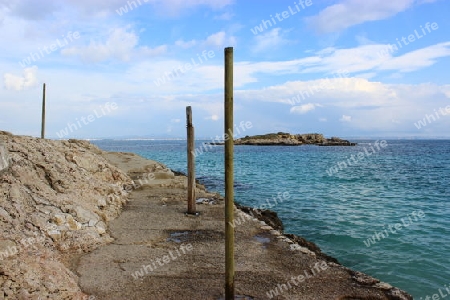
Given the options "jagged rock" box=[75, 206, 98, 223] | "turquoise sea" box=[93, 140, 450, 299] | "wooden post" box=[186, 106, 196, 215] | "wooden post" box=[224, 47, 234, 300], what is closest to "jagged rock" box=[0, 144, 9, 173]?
"jagged rock" box=[75, 206, 98, 223]

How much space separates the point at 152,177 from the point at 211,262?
11.2 metres

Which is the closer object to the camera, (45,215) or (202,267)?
(202,267)

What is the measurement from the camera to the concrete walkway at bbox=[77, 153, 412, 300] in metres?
6.18

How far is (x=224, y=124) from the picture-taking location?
5473 mm

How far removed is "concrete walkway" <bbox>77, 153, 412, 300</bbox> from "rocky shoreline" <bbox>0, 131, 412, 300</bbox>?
0.06 feet

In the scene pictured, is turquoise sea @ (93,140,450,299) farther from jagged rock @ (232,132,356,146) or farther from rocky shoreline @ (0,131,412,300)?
jagged rock @ (232,132,356,146)

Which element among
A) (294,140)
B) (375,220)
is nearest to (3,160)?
(375,220)

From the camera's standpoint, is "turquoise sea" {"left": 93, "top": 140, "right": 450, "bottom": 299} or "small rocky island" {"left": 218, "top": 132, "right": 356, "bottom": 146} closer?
"turquoise sea" {"left": 93, "top": 140, "right": 450, "bottom": 299}

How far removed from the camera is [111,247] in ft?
27.0

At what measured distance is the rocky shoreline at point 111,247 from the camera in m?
6.07

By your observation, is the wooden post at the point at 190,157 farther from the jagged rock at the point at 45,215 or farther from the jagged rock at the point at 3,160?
the jagged rock at the point at 3,160

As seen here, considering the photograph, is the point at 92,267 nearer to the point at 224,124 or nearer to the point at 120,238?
the point at 120,238

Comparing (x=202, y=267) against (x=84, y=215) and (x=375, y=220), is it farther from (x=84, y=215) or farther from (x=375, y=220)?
(x=375, y=220)

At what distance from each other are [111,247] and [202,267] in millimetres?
2362
